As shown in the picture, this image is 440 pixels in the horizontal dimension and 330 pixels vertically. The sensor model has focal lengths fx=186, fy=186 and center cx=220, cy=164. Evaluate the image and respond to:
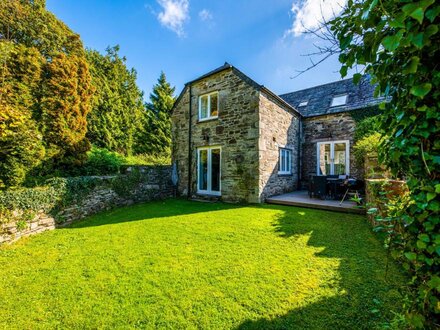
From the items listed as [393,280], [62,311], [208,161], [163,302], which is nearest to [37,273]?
[62,311]

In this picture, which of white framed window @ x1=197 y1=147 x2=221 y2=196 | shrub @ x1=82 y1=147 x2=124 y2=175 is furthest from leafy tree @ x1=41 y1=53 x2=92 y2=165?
white framed window @ x1=197 y1=147 x2=221 y2=196

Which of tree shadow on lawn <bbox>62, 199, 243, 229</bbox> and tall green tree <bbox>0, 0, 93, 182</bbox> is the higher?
tall green tree <bbox>0, 0, 93, 182</bbox>

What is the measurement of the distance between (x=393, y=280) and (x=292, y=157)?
27.4 ft

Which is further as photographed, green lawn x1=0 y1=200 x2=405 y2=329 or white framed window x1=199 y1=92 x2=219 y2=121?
white framed window x1=199 y1=92 x2=219 y2=121

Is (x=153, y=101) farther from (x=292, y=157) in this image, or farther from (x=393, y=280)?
(x=393, y=280)

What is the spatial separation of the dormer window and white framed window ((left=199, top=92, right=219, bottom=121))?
7.30 m

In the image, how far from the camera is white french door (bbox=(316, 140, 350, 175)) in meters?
10.2

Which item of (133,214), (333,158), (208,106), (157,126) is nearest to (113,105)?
(157,126)

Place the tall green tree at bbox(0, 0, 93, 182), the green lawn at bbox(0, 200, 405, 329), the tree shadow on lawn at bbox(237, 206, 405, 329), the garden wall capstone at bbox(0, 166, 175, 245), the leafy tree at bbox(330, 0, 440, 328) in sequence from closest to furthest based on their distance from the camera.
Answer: the leafy tree at bbox(330, 0, 440, 328) → the tree shadow on lawn at bbox(237, 206, 405, 329) → the green lawn at bbox(0, 200, 405, 329) → the garden wall capstone at bbox(0, 166, 175, 245) → the tall green tree at bbox(0, 0, 93, 182)

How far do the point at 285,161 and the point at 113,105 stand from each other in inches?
691

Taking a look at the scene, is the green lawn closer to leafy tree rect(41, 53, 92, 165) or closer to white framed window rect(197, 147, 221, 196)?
white framed window rect(197, 147, 221, 196)

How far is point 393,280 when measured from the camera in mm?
2732

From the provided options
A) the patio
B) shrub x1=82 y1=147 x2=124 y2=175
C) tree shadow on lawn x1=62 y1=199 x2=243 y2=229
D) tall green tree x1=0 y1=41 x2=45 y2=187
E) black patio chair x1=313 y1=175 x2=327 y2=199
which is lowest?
tree shadow on lawn x1=62 y1=199 x2=243 y2=229

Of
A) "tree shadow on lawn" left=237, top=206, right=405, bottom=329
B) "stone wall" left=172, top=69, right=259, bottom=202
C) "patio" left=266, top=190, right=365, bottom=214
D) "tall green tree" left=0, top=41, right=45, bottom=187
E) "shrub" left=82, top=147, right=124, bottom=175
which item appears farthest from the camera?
"shrub" left=82, top=147, right=124, bottom=175
